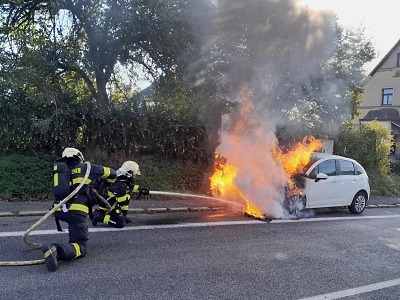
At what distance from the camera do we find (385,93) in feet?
119

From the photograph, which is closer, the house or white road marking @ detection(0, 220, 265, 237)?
white road marking @ detection(0, 220, 265, 237)

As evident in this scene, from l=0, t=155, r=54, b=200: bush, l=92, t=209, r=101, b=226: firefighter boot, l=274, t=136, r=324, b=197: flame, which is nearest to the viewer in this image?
l=92, t=209, r=101, b=226: firefighter boot

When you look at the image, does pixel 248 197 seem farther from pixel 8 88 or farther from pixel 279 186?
pixel 8 88

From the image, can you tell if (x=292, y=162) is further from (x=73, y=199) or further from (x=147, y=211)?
(x=73, y=199)

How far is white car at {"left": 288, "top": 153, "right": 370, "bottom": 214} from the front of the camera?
9234mm

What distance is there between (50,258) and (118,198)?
A: 2.19 meters

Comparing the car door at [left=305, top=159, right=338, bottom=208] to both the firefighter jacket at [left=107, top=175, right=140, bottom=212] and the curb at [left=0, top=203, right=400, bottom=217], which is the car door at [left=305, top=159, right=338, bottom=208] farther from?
the firefighter jacket at [left=107, top=175, right=140, bottom=212]

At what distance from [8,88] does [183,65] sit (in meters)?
4.71

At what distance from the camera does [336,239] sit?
741cm

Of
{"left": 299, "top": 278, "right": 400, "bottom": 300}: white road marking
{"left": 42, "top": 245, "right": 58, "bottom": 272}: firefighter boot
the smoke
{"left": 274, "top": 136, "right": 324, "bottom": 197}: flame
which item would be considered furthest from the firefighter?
{"left": 274, "top": 136, "right": 324, "bottom": 197}: flame

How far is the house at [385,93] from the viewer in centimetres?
3462

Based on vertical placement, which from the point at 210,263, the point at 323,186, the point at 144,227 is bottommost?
the point at 210,263

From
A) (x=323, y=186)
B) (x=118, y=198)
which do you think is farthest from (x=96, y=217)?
(x=323, y=186)

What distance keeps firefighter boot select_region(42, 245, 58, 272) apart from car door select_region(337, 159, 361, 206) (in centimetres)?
784
